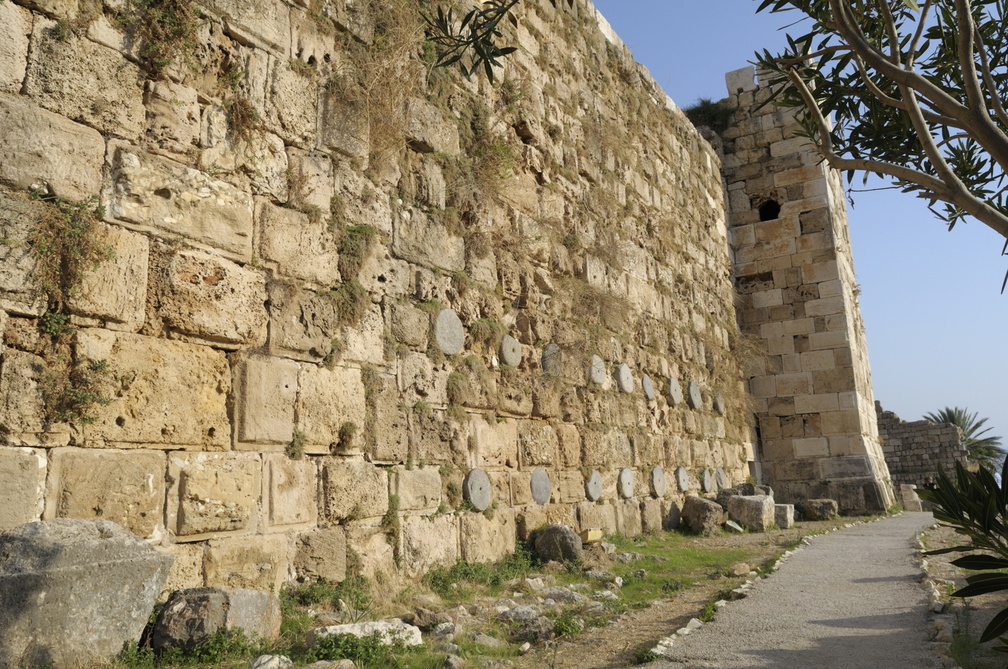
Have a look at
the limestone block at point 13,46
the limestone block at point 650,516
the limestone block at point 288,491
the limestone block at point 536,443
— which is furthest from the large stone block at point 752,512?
the limestone block at point 13,46

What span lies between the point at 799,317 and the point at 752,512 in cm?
423

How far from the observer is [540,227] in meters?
6.79

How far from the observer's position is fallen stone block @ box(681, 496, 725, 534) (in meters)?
7.93

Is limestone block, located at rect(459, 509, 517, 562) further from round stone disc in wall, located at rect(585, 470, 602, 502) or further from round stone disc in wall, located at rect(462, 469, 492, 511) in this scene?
round stone disc in wall, located at rect(585, 470, 602, 502)

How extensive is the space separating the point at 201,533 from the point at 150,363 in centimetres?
78

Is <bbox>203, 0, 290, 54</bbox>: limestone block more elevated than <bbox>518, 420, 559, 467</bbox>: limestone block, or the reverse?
<bbox>203, 0, 290, 54</bbox>: limestone block

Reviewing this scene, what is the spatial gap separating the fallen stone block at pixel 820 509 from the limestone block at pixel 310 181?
7.56 meters

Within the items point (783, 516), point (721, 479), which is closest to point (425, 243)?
point (783, 516)

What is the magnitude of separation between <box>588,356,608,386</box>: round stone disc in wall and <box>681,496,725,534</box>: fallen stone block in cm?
179

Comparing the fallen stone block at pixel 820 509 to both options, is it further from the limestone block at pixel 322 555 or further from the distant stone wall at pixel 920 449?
the distant stone wall at pixel 920 449

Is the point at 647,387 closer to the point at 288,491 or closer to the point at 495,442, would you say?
the point at 495,442

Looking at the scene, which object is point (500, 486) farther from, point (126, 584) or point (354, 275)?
point (126, 584)

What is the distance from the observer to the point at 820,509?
9.77 m

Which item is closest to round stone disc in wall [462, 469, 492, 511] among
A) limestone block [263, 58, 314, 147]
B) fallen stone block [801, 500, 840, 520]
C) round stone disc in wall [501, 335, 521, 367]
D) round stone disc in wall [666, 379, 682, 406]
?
round stone disc in wall [501, 335, 521, 367]
